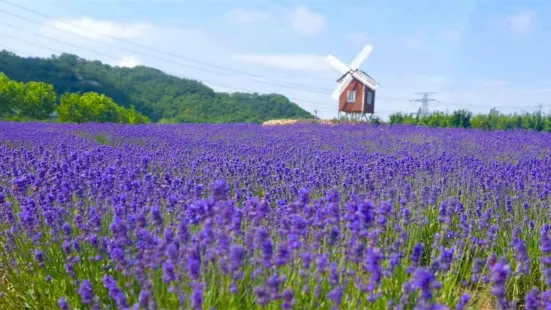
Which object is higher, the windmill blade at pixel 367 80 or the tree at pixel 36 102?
the windmill blade at pixel 367 80

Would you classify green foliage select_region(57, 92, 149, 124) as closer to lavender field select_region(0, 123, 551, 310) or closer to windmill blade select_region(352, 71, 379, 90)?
windmill blade select_region(352, 71, 379, 90)

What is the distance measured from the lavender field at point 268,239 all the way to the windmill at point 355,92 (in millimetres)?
26359

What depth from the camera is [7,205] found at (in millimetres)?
3047

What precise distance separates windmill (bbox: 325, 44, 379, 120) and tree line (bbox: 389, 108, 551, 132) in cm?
414

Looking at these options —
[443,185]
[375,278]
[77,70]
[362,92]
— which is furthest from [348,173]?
[77,70]

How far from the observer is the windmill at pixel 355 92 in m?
31.7

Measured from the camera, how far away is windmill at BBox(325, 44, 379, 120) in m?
31.7

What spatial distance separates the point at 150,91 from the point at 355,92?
148ft

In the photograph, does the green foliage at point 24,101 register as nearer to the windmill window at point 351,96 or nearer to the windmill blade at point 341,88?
the windmill blade at point 341,88

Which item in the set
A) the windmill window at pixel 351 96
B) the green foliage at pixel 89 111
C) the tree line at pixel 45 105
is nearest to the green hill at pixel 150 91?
the green foliage at pixel 89 111

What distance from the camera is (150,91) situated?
234 feet

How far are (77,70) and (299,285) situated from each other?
74896 millimetres

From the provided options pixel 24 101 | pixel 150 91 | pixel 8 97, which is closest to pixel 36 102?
pixel 24 101

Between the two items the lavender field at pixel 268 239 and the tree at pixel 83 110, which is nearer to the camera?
the lavender field at pixel 268 239
